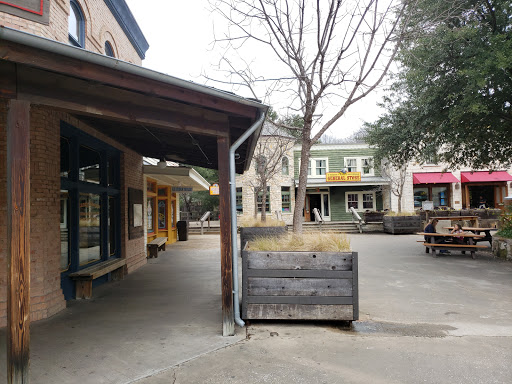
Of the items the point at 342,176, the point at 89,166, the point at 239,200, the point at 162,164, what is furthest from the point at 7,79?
the point at 342,176

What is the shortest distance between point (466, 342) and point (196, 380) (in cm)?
312

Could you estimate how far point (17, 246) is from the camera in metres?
2.95

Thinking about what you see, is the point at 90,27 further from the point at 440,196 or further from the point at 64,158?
the point at 440,196

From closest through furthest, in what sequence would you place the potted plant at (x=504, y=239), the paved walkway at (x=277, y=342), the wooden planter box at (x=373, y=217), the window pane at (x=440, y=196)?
the paved walkway at (x=277, y=342), the potted plant at (x=504, y=239), the wooden planter box at (x=373, y=217), the window pane at (x=440, y=196)

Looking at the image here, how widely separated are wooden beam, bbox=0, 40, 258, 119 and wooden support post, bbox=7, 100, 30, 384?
419mm

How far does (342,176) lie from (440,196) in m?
7.91

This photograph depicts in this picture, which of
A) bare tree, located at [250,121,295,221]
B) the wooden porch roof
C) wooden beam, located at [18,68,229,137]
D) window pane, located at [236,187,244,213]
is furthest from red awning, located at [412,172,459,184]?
wooden beam, located at [18,68,229,137]

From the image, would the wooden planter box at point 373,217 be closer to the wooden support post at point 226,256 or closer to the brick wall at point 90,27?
the brick wall at point 90,27

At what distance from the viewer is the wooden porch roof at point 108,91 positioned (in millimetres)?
2947

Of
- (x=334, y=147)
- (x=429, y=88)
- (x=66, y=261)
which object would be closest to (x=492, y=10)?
(x=429, y=88)

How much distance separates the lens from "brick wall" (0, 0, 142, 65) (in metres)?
5.33

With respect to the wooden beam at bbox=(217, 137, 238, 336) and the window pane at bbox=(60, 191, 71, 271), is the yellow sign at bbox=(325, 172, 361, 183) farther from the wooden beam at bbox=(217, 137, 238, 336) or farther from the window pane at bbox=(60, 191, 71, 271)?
the wooden beam at bbox=(217, 137, 238, 336)

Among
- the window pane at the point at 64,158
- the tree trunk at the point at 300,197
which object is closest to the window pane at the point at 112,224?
the window pane at the point at 64,158

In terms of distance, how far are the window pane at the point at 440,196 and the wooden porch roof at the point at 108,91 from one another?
25.8 metres
